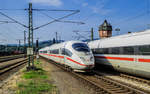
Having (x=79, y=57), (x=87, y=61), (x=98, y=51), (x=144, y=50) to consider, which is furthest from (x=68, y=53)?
(x=144, y=50)

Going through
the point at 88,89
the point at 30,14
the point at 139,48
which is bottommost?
the point at 88,89

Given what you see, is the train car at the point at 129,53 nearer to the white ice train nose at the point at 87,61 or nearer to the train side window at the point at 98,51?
the train side window at the point at 98,51

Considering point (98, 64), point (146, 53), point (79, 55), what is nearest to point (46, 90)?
point (79, 55)

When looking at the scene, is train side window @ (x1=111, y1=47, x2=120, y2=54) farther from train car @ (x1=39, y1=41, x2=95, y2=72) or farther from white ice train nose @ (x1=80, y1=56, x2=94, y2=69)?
white ice train nose @ (x1=80, y1=56, x2=94, y2=69)

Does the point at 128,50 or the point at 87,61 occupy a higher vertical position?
the point at 128,50

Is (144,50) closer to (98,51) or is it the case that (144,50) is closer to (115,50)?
(115,50)

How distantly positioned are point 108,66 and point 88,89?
680cm

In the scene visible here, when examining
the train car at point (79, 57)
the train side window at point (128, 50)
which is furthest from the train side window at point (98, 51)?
the train side window at point (128, 50)

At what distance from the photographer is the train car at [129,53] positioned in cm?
1052

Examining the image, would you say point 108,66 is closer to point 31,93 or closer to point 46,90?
point 46,90

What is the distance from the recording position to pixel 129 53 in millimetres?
12000

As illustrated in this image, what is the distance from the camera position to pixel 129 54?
11984 millimetres

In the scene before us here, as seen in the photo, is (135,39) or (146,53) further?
(135,39)

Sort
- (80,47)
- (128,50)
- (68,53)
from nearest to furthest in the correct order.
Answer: (128,50)
(80,47)
(68,53)
